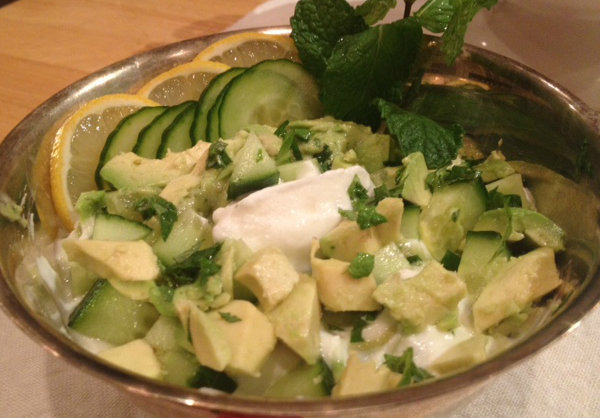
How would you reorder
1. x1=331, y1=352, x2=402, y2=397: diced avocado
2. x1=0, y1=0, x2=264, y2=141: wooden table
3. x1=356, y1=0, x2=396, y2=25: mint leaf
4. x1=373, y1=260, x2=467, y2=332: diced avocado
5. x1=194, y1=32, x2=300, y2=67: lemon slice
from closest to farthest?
x1=331, y1=352, x2=402, y2=397: diced avocado, x1=373, y1=260, x2=467, y2=332: diced avocado, x1=356, y1=0, x2=396, y2=25: mint leaf, x1=194, y1=32, x2=300, y2=67: lemon slice, x1=0, y1=0, x2=264, y2=141: wooden table

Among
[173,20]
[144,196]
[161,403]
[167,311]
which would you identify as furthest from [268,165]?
[173,20]

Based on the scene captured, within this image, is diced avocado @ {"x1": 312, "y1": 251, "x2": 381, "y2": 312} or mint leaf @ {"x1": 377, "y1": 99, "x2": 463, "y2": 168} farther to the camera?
mint leaf @ {"x1": 377, "y1": 99, "x2": 463, "y2": 168}

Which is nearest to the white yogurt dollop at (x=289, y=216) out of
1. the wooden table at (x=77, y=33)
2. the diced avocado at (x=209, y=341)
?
the diced avocado at (x=209, y=341)

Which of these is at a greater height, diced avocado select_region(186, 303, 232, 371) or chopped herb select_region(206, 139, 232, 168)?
chopped herb select_region(206, 139, 232, 168)

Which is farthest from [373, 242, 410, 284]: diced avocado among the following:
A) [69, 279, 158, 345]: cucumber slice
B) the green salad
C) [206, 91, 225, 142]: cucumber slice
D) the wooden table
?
the wooden table

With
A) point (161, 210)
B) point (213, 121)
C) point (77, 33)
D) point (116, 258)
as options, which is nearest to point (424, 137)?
point (213, 121)

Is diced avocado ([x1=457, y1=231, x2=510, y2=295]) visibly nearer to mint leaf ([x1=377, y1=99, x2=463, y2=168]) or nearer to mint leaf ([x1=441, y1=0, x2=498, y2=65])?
mint leaf ([x1=377, y1=99, x2=463, y2=168])

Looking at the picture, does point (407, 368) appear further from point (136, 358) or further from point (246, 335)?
point (136, 358)
